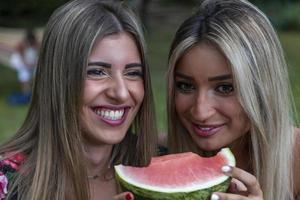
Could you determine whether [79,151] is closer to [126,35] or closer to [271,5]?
[126,35]

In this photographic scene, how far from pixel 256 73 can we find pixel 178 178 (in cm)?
82

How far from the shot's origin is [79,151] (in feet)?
9.85

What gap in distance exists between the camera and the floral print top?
2.91 meters

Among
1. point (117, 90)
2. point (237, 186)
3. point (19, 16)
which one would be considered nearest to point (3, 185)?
point (117, 90)

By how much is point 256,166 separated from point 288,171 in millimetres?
221

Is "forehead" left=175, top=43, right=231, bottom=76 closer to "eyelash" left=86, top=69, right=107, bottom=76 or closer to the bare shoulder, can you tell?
"eyelash" left=86, top=69, right=107, bottom=76

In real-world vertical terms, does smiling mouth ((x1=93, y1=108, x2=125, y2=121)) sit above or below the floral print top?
above

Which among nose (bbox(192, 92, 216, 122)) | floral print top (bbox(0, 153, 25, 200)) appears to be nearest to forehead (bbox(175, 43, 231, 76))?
nose (bbox(192, 92, 216, 122))

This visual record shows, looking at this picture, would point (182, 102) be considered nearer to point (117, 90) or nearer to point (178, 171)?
point (117, 90)

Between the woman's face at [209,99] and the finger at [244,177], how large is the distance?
1.88 ft

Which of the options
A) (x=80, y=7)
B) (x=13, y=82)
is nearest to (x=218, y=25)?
(x=80, y=7)

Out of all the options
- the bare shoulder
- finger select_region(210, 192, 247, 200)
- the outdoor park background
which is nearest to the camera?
finger select_region(210, 192, 247, 200)

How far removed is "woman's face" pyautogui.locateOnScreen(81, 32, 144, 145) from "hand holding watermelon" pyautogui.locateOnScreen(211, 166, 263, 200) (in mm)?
660

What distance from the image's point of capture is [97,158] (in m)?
3.25
